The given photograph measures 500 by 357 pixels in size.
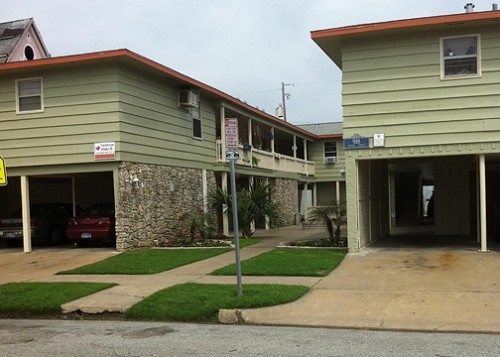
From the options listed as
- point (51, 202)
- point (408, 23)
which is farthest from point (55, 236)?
point (408, 23)

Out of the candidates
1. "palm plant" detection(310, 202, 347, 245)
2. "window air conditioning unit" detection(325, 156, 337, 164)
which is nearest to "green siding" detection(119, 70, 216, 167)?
"palm plant" detection(310, 202, 347, 245)

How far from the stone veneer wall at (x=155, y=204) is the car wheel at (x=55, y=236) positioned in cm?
394

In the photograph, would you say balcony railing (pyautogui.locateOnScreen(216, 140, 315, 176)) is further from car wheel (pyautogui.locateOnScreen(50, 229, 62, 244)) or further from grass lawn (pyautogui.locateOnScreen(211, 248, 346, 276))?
grass lawn (pyautogui.locateOnScreen(211, 248, 346, 276))

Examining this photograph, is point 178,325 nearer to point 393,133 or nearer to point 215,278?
point 215,278

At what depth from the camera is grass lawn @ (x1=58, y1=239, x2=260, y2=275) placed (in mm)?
12414

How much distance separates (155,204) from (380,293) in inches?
378

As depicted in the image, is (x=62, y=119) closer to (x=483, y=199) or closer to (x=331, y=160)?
(x=483, y=199)

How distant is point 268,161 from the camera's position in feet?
88.6

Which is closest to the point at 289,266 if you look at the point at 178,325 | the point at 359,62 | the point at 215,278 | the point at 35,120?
the point at 215,278

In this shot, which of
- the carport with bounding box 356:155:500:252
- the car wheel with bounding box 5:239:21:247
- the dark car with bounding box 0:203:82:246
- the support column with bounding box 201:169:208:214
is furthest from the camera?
the support column with bounding box 201:169:208:214

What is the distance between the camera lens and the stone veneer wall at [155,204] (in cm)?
1552

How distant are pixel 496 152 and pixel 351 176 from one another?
134 inches

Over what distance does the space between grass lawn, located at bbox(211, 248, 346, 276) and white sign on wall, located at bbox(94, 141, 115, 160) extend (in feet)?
16.4

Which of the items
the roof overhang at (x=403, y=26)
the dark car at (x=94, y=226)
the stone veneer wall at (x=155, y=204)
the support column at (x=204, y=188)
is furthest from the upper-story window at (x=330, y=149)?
the roof overhang at (x=403, y=26)
